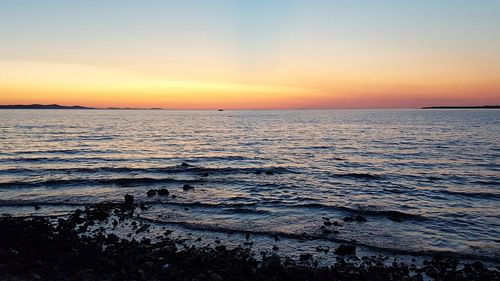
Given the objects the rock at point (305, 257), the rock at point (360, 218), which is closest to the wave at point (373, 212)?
the rock at point (360, 218)

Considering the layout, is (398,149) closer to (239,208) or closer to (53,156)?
(239,208)

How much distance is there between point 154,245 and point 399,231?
1094 cm

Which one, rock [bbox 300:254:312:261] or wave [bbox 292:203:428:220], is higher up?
rock [bbox 300:254:312:261]

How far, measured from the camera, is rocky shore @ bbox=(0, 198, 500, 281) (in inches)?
437

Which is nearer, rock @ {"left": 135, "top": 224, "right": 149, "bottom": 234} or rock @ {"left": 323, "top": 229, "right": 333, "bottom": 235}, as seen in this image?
rock @ {"left": 135, "top": 224, "right": 149, "bottom": 234}

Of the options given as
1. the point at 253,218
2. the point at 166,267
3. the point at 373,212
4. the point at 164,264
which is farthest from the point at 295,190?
the point at 166,267

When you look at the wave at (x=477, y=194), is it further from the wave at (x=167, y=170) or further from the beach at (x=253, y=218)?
the wave at (x=167, y=170)

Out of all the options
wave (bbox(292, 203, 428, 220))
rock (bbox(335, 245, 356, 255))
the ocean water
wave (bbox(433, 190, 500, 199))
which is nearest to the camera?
rock (bbox(335, 245, 356, 255))

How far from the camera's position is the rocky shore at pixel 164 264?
36.4 feet

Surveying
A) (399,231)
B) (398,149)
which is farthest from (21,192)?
(398,149)

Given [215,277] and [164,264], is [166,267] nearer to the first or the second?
[164,264]

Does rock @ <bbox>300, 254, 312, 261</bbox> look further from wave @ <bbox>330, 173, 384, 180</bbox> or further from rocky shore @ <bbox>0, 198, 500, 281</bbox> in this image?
wave @ <bbox>330, 173, 384, 180</bbox>

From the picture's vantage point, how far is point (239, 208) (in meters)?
19.8

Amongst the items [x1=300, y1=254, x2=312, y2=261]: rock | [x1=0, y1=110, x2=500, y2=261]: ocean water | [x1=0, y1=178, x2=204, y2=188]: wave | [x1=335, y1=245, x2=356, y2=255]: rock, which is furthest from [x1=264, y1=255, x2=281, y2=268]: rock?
[x1=0, y1=178, x2=204, y2=188]: wave
